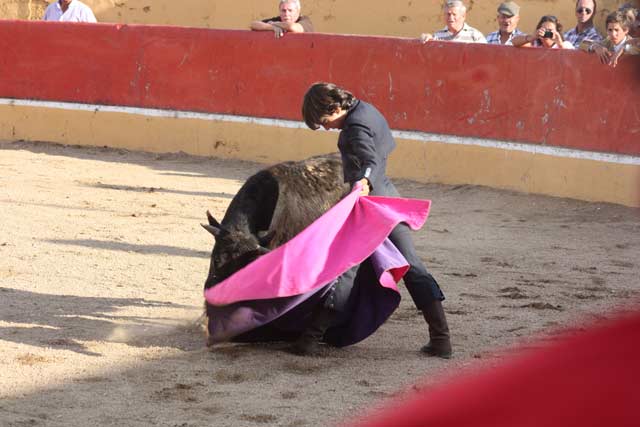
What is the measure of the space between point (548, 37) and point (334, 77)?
1.93 meters

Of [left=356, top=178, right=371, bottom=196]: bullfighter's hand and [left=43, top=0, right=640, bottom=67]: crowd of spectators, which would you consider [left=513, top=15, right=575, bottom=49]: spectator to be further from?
[left=356, top=178, right=371, bottom=196]: bullfighter's hand

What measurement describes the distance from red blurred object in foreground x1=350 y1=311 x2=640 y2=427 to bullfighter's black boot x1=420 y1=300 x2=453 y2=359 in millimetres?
3437

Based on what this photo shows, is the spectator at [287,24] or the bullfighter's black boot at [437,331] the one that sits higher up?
the spectator at [287,24]

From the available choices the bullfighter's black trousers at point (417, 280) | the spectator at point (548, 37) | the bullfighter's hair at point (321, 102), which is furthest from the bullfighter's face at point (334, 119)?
the spectator at point (548, 37)

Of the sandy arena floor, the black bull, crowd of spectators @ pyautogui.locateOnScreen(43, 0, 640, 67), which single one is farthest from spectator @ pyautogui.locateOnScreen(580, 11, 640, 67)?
the black bull

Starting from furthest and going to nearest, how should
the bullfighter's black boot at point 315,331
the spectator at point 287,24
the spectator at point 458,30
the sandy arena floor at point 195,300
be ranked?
1. the spectator at point 287,24
2. the spectator at point 458,30
3. the bullfighter's black boot at point 315,331
4. the sandy arena floor at point 195,300

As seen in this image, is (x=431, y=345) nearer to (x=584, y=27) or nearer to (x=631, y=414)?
(x=631, y=414)

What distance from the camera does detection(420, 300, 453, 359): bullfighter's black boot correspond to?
400 centimetres

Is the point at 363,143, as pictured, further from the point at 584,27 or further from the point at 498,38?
the point at 498,38

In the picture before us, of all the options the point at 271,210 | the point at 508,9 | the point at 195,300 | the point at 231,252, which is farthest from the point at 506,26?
the point at 231,252

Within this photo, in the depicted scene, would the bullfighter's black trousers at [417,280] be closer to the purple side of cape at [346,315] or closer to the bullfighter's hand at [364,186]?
the purple side of cape at [346,315]

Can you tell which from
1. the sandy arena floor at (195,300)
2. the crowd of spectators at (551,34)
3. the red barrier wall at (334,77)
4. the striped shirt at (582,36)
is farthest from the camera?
the striped shirt at (582,36)

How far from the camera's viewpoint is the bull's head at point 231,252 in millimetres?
4141

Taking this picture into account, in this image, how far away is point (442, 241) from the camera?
6.56m
